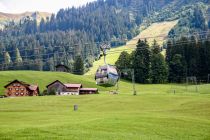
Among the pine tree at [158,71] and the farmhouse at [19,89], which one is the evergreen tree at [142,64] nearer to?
the pine tree at [158,71]

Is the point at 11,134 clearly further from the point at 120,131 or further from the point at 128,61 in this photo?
the point at 128,61

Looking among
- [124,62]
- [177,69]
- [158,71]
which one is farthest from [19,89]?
[177,69]

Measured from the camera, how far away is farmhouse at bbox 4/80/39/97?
5187 inches

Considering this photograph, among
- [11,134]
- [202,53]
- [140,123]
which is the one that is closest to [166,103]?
[140,123]

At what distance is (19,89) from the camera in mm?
134125

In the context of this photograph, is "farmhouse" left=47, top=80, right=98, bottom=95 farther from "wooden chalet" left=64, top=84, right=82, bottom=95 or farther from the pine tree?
the pine tree

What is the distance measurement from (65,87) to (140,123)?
92133 mm

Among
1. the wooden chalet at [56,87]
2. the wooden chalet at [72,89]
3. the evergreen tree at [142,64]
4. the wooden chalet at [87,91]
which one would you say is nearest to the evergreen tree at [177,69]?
the evergreen tree at [142,64]

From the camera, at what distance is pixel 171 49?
183m

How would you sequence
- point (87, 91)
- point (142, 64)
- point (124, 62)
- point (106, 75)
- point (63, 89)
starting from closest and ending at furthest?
point (106, 75)
point (87, 91)
point (63, 89)
point (142, 64)
point (124, 62)

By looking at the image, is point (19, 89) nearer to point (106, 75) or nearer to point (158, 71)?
point (158, 71)

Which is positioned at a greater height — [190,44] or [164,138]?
[190,44]

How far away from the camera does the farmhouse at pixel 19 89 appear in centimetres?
13175

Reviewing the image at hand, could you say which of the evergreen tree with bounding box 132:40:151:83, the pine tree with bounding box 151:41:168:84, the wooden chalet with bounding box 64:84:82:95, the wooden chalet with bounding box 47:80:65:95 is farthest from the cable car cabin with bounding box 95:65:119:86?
the evergreen tree with bounding box 132:40:151:83
